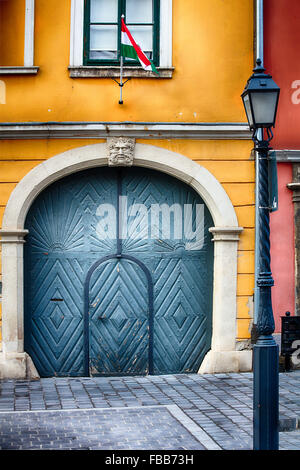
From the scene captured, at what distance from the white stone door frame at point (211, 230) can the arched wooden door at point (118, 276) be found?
0.85 ft

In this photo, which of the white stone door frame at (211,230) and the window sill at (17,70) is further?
the window sill at (17,70)

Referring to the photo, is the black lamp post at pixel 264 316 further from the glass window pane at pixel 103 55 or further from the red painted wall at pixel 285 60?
the glass window pane at pixel 103 55

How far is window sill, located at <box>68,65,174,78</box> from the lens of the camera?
1034 centimetres

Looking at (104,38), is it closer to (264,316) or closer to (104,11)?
(104,11)

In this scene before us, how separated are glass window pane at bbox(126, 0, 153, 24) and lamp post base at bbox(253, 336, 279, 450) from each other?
614cm

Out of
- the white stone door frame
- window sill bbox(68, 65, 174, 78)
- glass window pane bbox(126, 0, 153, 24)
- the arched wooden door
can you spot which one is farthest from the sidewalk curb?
glass window pane bbox(126, 0, 153, 24)

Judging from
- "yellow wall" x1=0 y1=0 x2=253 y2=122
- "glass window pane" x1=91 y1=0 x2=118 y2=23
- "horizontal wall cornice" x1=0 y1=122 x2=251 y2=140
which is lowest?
"horizontal wall cornice" x1=0 y1=122 x2=251 y2=140

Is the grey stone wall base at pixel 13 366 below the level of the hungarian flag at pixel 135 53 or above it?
below

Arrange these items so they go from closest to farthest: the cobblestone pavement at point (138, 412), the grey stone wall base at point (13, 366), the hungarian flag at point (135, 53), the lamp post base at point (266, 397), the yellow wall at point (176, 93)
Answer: the lamp post base at point (266, 397) → the cobblestone pavement at point (138, 412) → the hungarian flag at point (135, 53) → the grey stone wall base at point (13, 366) → the yellow wall at point (176, 93)

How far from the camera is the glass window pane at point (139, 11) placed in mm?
10625

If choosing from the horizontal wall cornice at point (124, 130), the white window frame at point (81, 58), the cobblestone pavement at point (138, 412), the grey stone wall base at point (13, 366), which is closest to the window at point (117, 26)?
the white window frame at point (81, 58)

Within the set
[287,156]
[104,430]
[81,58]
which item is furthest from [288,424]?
[81,58]

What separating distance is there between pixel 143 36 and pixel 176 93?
106 cm

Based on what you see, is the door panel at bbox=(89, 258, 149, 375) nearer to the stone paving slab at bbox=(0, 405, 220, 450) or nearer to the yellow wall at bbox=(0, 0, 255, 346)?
the yellow wall at bbox=(0, 0, 255, 346)
